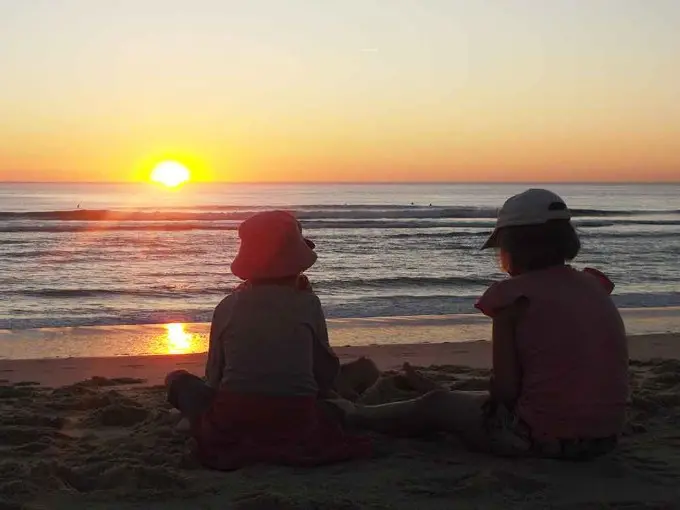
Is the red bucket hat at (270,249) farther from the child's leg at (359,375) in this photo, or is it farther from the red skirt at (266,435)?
the child's leg at (359,375)

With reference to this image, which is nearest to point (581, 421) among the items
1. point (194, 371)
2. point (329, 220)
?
point (194, 371)

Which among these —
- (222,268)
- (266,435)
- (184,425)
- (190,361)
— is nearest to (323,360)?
(266,435)

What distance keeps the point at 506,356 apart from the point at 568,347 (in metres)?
0.27

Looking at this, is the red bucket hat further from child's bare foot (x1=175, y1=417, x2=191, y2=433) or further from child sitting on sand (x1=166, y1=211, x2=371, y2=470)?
child's bare foot (x1=175, y1=417, x2=191, y2=433)

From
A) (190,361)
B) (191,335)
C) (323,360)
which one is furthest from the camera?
(191,335)

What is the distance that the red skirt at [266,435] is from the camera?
369cm

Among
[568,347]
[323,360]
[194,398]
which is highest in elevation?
[568,347]

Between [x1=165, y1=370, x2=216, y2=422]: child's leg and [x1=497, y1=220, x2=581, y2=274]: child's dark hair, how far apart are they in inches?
61.5

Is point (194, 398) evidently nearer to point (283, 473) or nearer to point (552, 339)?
point (283, 473)

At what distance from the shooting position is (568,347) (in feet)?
11.6

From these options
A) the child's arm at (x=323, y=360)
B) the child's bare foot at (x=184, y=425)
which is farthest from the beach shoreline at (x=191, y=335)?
the child's arm at (x=323, y=360)

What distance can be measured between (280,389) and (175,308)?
738 cm

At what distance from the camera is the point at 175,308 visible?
10836mm

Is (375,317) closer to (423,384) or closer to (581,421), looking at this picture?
(423,384)
